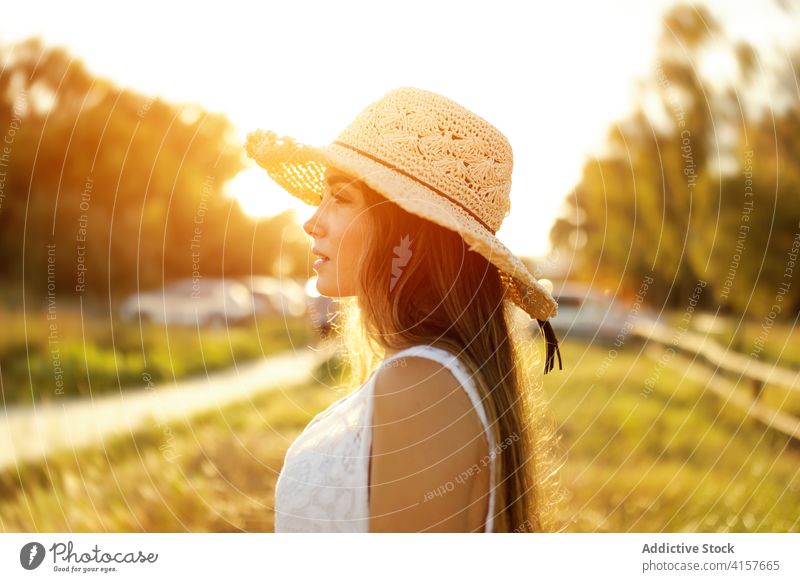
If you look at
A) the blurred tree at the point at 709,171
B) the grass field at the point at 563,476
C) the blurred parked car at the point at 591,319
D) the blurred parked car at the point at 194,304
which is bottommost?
the blurred parked car at the point at 591,319

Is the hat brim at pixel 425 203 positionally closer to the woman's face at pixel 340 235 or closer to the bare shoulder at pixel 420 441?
the woman's face at pixel 340 235

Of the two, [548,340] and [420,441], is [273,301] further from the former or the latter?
[420,441]

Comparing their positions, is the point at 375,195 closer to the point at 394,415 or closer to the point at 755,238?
the point at 394,415

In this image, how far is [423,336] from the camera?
1674 mm

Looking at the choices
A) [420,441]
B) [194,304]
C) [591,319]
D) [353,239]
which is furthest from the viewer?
[591,319]

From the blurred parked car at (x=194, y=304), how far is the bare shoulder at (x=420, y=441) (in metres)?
9.96

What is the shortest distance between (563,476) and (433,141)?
136 inches

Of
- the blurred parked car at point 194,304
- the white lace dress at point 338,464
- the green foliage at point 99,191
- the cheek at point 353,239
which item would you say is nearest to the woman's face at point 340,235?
the cheek at point 353,239

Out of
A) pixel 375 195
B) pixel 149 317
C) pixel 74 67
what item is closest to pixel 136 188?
pixel 149 317

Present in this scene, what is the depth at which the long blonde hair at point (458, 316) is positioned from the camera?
169cm

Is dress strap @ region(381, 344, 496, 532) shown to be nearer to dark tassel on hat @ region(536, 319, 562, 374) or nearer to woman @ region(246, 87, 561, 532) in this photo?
woman @ region(246, 87, 561, 532)

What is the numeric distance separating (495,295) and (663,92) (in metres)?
3.92

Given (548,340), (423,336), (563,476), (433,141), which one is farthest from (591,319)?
(423,336)

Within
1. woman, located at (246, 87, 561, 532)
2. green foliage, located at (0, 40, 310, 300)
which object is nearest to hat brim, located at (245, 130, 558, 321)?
woman, located at (246, 87, 561, 532)
